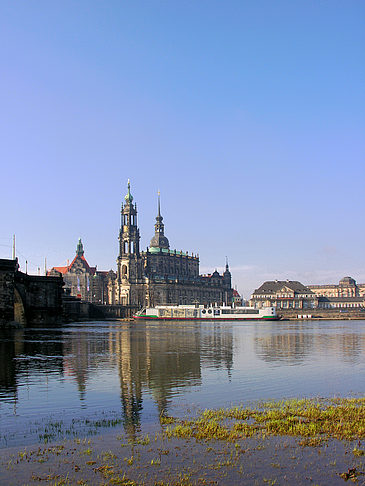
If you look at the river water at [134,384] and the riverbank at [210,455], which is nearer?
the riverbank at [210,455]

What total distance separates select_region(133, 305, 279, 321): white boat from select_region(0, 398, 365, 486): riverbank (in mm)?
166158

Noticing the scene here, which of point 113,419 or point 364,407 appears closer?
point 113,419

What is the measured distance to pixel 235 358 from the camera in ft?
126

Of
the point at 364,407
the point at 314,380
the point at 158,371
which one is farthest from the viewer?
the point at 158,371

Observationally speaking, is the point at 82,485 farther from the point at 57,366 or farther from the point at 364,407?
the point at 57,366

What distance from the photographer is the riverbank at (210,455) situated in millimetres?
11414

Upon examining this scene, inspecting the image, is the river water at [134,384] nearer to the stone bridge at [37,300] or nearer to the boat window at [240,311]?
the stone bridge at [37,300]

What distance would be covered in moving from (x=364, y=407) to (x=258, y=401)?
385 cm

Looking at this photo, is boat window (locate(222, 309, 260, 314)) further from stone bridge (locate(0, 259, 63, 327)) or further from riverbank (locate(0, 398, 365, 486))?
riverbank (locate(0, 398, 365, 486))

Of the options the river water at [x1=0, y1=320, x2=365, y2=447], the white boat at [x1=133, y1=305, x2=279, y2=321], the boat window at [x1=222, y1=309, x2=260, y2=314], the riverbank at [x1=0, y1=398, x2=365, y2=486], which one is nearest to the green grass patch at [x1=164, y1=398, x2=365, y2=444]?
the riverbank at [x1=0, y1=398, x2=365, y2=486]

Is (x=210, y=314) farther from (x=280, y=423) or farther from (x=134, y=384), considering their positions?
(x=280, y=423)

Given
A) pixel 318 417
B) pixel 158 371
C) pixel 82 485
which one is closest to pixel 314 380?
pixel 158 371

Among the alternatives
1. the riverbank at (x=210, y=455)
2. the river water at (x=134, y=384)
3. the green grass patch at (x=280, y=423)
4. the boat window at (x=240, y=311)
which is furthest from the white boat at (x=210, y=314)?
the riverbank at (x=210, y=455)

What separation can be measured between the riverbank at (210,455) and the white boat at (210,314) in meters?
166
